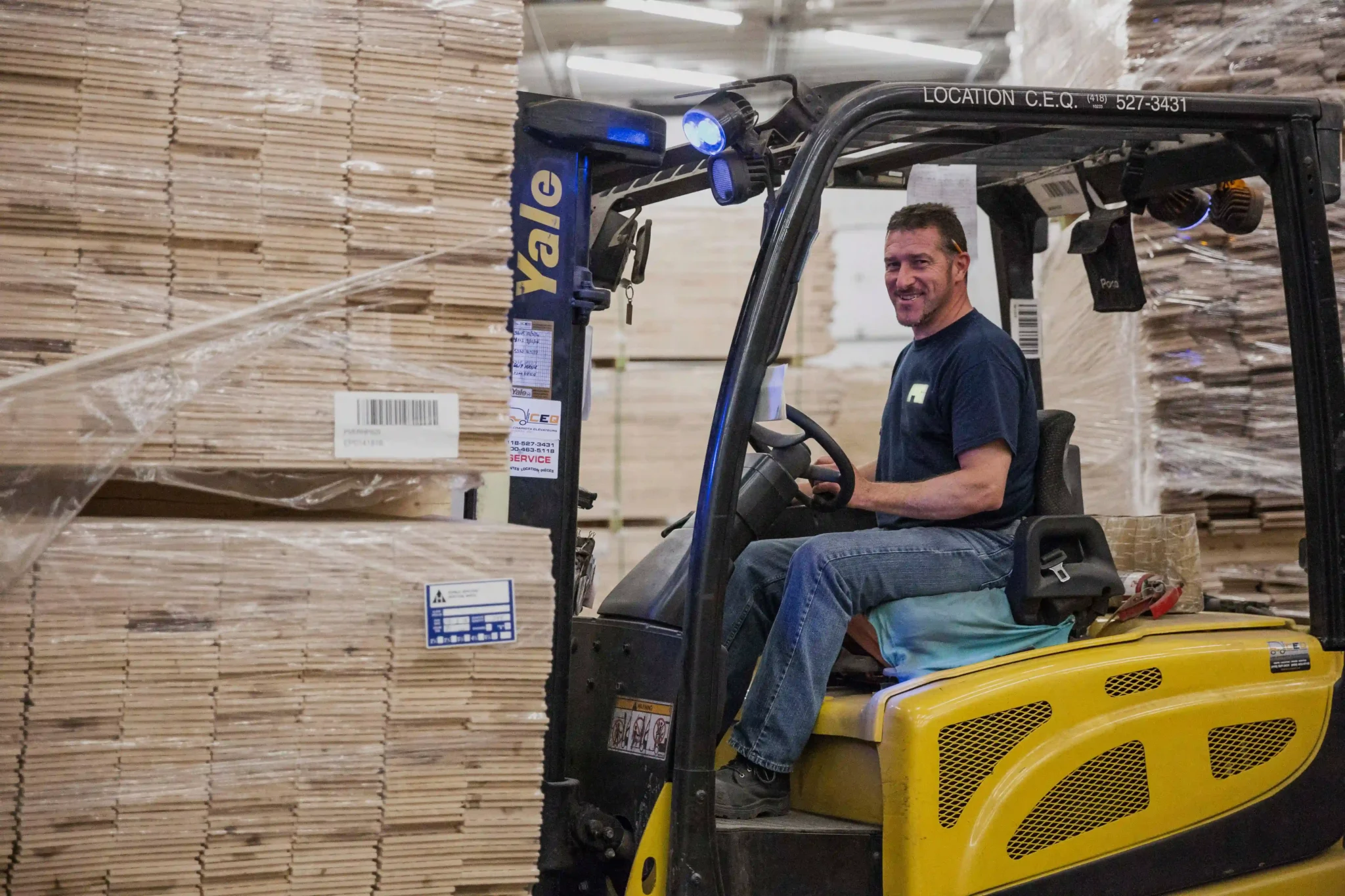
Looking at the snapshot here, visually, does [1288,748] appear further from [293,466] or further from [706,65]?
[706,65]

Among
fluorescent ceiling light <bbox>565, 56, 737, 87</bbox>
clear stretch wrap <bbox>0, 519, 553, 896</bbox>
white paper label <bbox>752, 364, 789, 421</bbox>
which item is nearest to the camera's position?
clear stretch wrap <bbox>0, 519, 553, 896</bbox>

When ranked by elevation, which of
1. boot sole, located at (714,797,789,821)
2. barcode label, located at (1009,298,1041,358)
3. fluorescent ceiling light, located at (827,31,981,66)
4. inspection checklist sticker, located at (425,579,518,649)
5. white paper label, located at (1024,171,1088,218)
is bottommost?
boot sole, located at (714,797,789,821)

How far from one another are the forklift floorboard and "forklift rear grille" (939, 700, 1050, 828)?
0.18 meters

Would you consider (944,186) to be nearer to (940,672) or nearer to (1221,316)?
(940,672)

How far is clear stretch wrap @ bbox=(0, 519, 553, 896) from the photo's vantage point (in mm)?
2230

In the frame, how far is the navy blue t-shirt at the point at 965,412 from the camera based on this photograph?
10.5 ft

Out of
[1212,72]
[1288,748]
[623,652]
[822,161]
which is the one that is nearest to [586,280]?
[822,161]

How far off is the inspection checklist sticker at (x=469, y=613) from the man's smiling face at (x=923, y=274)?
150 cm

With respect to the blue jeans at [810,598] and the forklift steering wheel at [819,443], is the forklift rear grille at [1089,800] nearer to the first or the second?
the blue jeans at [810,598]

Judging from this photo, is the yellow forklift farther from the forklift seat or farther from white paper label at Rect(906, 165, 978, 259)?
white paper label at Rect(906, 165, 978, 259)

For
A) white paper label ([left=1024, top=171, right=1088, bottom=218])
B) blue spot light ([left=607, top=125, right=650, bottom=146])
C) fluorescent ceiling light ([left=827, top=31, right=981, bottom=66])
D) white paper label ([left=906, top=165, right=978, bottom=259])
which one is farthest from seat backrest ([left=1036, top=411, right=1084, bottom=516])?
fluorescent ceiling light ([left=827, top=31, right=981, bottom=66])

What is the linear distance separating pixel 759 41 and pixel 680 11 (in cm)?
127

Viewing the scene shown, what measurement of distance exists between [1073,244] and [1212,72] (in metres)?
1.59

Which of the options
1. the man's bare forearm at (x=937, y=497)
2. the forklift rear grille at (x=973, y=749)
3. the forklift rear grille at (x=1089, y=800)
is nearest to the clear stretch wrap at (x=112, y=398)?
the man's bare forearm at (x=937, y=497)
